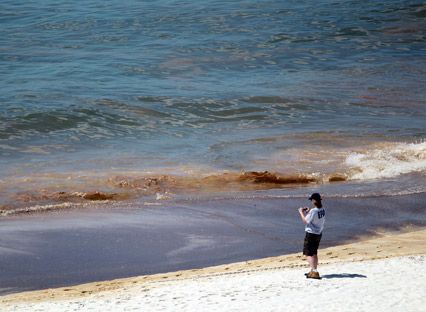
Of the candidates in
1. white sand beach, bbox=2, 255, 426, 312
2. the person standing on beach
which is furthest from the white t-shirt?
white sand beach, bbox=2, 255, 426, 312

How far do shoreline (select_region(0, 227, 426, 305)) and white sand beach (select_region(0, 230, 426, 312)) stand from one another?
0.5 inches

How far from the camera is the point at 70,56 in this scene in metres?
30.6

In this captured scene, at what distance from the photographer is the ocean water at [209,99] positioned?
18422 millimetres

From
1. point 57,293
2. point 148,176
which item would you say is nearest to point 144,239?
point 57,293

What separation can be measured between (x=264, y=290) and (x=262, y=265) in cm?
170

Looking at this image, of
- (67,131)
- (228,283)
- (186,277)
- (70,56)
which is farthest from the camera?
(70,56)

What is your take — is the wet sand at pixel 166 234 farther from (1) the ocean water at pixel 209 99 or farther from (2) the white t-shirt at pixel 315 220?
(2) the white t-shirt at pixel 315 220

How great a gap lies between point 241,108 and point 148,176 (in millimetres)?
7148

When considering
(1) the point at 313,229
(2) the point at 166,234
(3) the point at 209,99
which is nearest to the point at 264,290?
(1) the point at 313,229

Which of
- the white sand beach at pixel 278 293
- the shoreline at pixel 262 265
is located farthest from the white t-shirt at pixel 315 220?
the shoreline at pixel 262 265

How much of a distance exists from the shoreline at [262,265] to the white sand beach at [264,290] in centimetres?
1

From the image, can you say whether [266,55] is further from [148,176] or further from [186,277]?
[186,277]

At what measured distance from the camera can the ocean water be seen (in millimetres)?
18422

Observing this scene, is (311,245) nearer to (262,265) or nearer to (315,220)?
(315,220)
